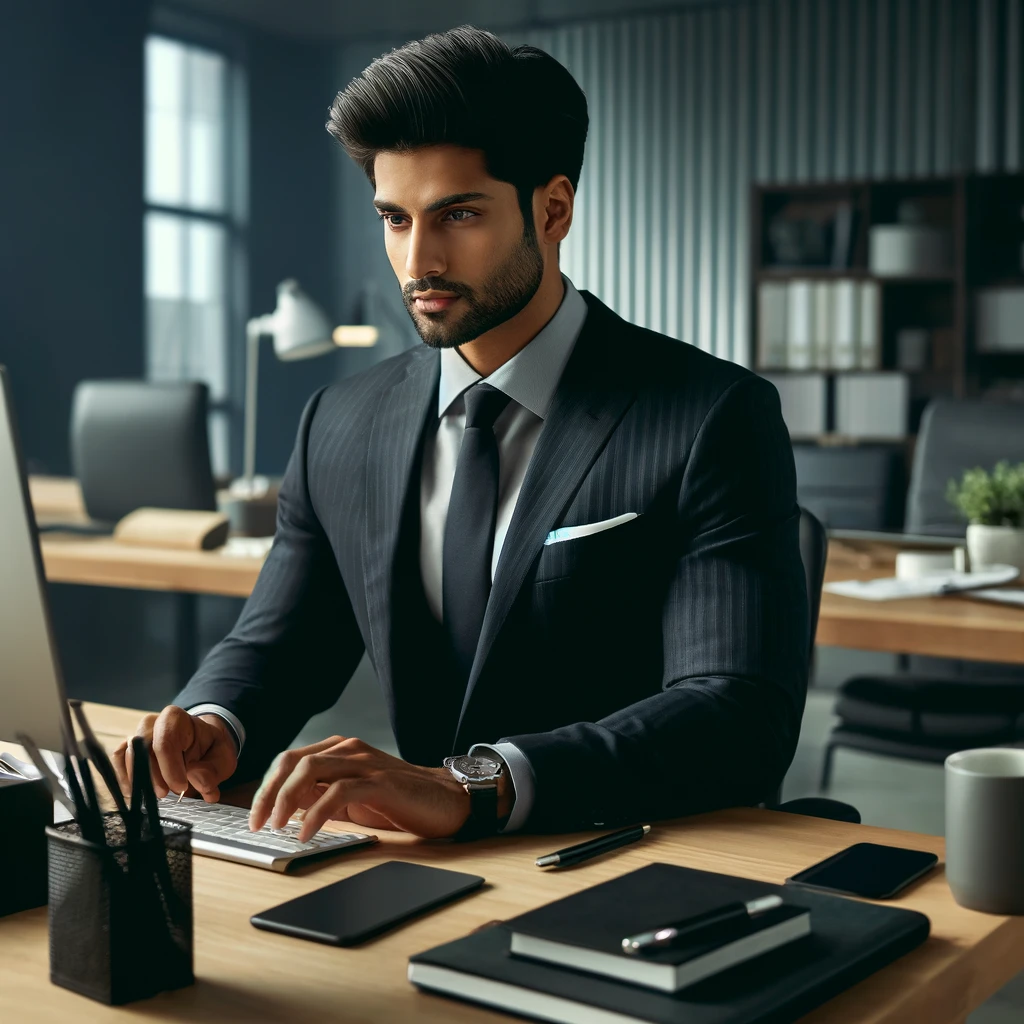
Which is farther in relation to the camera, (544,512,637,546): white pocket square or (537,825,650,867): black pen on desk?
(544,512,637,546): white pocket square

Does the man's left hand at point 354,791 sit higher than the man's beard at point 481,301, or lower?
lower

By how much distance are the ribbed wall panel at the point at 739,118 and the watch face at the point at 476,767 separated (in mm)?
6322

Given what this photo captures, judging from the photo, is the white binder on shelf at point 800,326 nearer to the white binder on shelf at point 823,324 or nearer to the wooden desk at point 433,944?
the white binder on shelf at point 823,324

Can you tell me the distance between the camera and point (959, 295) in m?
6.16

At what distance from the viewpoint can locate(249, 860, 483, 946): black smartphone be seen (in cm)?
85

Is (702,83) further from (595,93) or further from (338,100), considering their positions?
(338,100)

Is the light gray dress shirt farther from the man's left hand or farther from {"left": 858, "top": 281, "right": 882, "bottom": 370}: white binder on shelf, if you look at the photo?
{"left": 858, "top": 281, "right": 882, "bottom": 370}: white binder on shelf

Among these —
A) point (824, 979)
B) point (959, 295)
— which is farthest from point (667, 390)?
point (959, 295)

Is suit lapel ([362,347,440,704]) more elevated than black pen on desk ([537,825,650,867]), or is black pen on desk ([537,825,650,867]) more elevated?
suit lapel ([362,347,440,704])

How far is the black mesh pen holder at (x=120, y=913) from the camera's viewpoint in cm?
76

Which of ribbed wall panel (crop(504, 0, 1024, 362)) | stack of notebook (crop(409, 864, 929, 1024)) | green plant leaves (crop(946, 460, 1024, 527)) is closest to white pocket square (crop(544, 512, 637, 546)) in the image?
stack of notebook (crop(409, 864, 929, 1024))

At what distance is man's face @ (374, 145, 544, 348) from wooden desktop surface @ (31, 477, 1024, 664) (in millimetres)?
1095

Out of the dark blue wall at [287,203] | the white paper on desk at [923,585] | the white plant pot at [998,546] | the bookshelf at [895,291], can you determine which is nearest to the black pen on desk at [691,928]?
the white paper on desk at [923,585]

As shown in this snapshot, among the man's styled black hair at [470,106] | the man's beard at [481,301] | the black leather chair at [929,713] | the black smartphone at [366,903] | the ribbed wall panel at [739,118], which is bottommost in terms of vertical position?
the black leather chair at [929,713]
